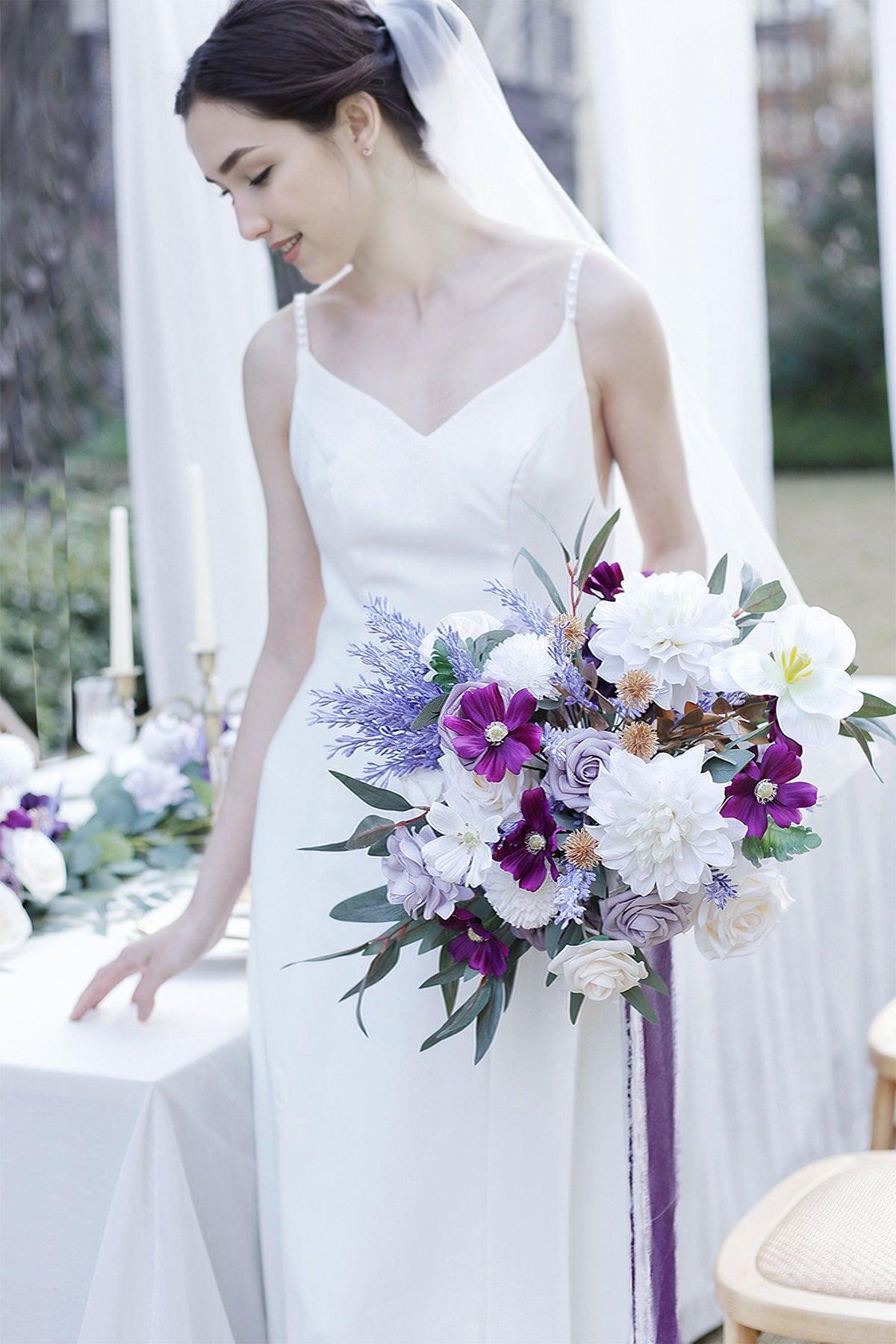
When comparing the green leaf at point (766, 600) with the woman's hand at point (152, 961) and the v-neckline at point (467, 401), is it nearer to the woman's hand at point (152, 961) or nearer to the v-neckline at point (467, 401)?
the v-neckline at point (467, 401)

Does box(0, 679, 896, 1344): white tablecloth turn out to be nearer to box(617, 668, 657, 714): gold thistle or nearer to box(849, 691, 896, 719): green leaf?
box(849, 691, 896, 719): green leaf

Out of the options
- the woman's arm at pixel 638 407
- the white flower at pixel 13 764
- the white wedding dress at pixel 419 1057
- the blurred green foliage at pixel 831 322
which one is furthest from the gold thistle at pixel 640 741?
the blurred green foliage at pixel 831 322

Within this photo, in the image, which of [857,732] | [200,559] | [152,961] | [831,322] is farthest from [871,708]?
[831,322]

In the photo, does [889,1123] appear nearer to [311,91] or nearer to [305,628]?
[305,628]

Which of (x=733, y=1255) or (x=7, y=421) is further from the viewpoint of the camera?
(x=7, y=421)

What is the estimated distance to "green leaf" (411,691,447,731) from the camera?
1252 millimetres

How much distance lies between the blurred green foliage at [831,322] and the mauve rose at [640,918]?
9.01 m

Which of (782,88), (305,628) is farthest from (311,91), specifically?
(782,88)

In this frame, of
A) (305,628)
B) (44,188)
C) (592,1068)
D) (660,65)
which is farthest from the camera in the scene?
(44,188)

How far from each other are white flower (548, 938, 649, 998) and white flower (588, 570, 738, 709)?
205 mm

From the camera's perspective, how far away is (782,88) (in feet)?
31.7

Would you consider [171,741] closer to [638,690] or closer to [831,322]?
[638,690]

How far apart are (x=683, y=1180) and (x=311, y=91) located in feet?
5.21

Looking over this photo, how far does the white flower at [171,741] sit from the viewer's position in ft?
8.11
